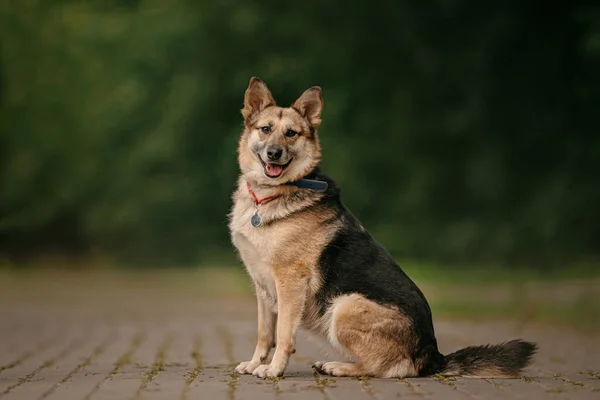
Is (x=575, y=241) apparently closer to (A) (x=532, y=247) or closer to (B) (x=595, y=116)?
(A) (x=532, y=247)

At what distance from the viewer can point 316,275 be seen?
297 inches

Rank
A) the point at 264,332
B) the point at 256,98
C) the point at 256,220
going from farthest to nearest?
the point at 256,98 → the point at 264,332 → the point at 256,220

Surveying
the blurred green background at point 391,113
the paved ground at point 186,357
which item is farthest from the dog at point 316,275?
the blurred green background at point 391,113

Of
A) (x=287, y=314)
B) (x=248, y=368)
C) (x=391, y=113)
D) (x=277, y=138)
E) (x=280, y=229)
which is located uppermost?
(x=391, y=113)

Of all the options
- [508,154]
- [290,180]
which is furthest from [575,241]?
[290,180]

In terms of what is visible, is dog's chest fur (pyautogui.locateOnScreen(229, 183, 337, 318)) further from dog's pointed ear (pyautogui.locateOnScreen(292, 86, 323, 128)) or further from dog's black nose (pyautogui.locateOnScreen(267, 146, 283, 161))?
dog's pointed ear (pyautogui.locateOnScreen(292, 86, 323, 128))

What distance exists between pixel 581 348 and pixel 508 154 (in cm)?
1251

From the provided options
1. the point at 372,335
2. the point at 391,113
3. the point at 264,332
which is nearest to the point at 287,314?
the point at 264,332

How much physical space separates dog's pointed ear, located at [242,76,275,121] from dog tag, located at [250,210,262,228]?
855 millimetres

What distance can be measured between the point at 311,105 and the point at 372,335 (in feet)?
6.70

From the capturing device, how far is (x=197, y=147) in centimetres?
2294

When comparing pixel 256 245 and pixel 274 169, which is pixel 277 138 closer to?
pixel 274 169

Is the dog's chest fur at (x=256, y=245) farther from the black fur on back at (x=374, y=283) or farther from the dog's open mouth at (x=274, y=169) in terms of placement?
the black fur on back at (x=374, y=283)

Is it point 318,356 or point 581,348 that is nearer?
point 318,356
